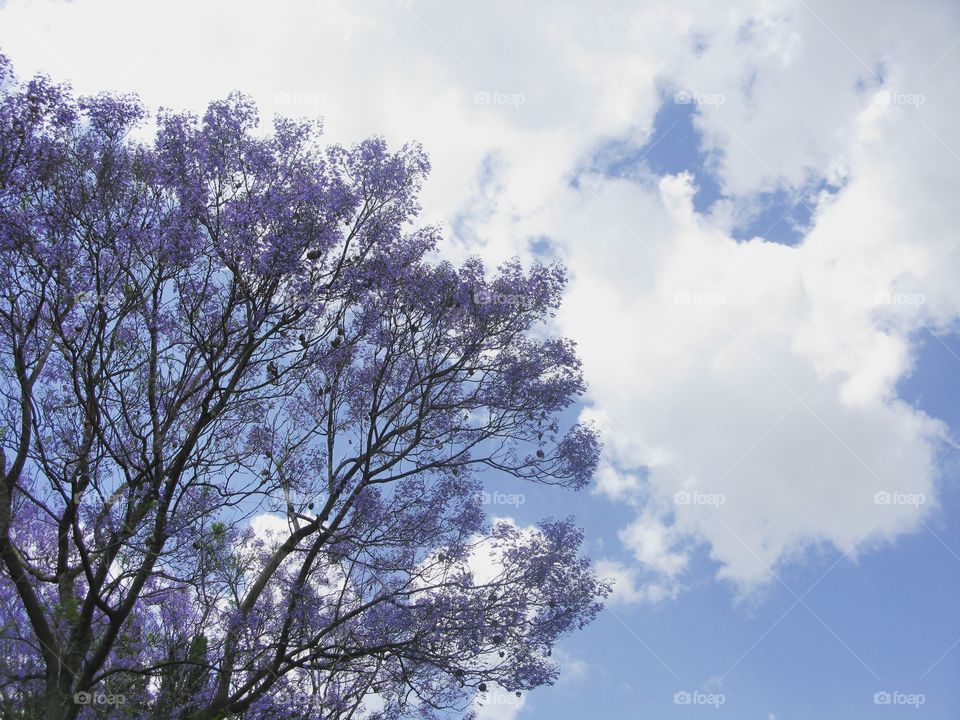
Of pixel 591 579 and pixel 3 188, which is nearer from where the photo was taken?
pixel 3 188

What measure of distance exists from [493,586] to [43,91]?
7204 mm

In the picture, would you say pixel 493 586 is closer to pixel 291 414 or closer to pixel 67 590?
pixel 291 414

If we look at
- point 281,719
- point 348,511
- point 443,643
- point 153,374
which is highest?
point 153,374

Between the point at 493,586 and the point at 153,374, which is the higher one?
the point at 153,374

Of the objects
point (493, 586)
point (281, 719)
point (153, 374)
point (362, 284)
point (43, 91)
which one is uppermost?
point (43, 91)

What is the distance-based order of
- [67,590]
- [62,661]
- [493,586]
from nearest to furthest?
[62,661], [67,590], [493,586]

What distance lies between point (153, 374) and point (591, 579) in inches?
216

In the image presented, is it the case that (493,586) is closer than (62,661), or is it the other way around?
(62,661)

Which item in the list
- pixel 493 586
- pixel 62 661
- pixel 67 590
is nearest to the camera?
pixel 62 661

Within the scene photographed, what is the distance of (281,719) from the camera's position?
8.55 meters

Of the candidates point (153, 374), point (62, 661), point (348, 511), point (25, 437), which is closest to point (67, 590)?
point (62, 661)

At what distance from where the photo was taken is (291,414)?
964cm

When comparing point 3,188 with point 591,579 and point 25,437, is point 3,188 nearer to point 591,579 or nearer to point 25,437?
point 25,437

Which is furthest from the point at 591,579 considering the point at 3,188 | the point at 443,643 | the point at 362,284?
the point at 3,188
